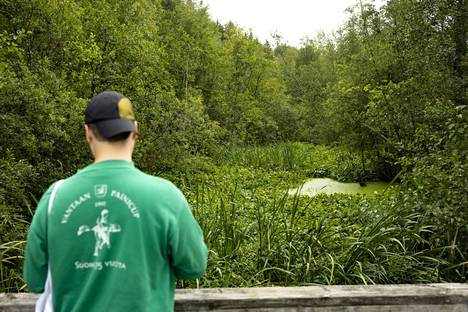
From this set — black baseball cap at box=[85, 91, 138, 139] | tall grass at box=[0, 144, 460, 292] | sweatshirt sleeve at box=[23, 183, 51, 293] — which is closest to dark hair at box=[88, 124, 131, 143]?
black baseball cap at box=[85, 91, 138, 139]

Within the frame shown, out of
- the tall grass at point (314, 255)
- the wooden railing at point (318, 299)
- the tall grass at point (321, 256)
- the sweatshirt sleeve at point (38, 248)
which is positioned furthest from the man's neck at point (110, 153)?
the tall grass at point (321, 256)

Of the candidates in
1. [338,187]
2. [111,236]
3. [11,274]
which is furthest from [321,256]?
[338,187]

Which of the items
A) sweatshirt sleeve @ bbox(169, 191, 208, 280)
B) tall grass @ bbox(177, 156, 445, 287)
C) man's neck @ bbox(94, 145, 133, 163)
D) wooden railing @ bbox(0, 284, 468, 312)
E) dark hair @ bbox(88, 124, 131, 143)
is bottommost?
tall grass @ bbox(177, 156, 445, 287)

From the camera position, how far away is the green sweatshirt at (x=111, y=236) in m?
1.34

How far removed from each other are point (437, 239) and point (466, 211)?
359mm

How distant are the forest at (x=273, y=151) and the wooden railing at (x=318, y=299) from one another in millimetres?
1109

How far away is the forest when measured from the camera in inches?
142

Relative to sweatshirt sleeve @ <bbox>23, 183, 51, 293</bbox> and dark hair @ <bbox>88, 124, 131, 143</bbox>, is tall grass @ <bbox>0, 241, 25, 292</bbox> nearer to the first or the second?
sweatshirt sleeve @ <bbox>23, 183, 51, 293</bbox>

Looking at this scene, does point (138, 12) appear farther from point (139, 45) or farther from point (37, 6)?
point (37, 6)

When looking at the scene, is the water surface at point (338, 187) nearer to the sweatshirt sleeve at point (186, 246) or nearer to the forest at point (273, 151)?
the forest at point (273, 151)

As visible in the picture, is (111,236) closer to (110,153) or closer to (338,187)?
(110,153)

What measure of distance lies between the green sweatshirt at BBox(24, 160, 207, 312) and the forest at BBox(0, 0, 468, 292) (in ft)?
6.03

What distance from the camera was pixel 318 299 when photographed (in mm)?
2016

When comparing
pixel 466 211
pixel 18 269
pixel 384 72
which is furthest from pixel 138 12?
pixel 466 211
